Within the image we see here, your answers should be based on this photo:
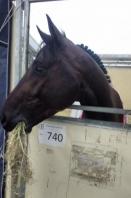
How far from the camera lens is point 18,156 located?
1.40 meters

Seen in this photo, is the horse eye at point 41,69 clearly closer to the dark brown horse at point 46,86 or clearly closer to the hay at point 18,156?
the dark brown horse at point 46,86

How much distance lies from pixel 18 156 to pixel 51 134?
16 cm

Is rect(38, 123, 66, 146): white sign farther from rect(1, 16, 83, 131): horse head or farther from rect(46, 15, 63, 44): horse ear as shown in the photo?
rect(46, 15, 63, 44): horse ear

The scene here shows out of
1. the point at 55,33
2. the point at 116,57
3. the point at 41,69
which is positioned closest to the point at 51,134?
the point at 41,69

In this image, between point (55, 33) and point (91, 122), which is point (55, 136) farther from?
point (55, 33)

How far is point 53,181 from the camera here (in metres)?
1.47

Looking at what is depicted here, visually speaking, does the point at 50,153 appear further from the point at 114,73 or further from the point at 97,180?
the point at 114,73

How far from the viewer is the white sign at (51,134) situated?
4.66ft

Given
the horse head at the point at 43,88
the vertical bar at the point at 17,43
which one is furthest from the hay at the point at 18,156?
the vertical bar at the point at 17,43

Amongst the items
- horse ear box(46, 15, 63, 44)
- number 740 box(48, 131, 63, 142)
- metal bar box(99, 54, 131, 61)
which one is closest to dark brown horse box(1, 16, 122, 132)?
horse ear box(46, 15, 63, 44)

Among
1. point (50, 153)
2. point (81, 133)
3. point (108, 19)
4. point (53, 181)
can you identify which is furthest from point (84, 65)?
point (108, 19)

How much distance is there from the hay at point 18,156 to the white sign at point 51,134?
3.0 inches

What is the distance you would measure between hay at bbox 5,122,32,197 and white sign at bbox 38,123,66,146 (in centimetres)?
8

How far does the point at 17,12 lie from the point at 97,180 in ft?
2.54
